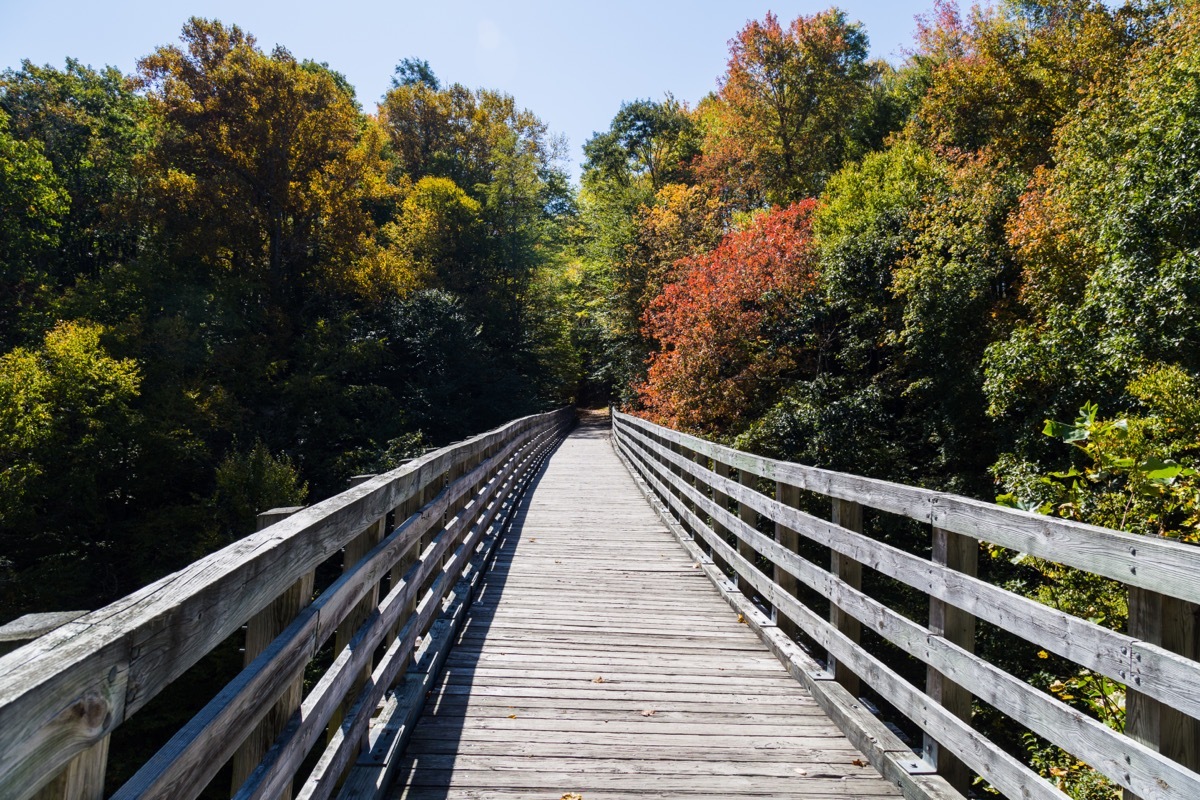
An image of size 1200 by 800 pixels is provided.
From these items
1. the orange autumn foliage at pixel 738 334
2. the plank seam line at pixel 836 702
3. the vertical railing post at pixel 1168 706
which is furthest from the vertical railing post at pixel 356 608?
the orange autumn foliage at pixel 738 334

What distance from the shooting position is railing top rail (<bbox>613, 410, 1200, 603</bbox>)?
1673 mm

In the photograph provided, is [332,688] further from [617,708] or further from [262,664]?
[617,708]

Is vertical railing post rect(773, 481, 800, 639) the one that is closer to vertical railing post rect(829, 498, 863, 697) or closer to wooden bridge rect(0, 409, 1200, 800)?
wooden bridge rect(0, 409, 1200, 800)

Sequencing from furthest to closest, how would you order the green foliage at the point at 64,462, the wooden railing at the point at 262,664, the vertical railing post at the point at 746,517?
the green foliage at the point at 64,462, the vertical railing post at the point at 746,517, the wooden railing at the point at 262,664

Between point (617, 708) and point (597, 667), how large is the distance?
22.3 inches

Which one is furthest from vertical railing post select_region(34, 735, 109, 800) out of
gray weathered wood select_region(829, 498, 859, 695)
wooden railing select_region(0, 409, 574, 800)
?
gray weathered wood select_region(829, 498, 859, 695)

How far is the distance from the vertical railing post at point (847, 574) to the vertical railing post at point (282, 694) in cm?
249

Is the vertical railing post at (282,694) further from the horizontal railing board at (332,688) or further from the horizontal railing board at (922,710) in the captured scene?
the horizontal railing board at (922,710)

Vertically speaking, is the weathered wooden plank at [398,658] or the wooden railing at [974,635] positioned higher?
the wooden railing at [974,635]

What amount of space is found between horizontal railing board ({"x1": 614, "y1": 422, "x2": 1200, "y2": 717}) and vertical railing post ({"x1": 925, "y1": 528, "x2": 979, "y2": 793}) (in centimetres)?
5

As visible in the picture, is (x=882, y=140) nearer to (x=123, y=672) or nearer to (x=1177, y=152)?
(x=1177, y=152)

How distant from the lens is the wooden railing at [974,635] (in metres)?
1.71

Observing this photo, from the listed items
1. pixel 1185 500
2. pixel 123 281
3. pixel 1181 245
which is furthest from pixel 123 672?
pixel 123 281

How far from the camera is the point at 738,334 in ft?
58.7
